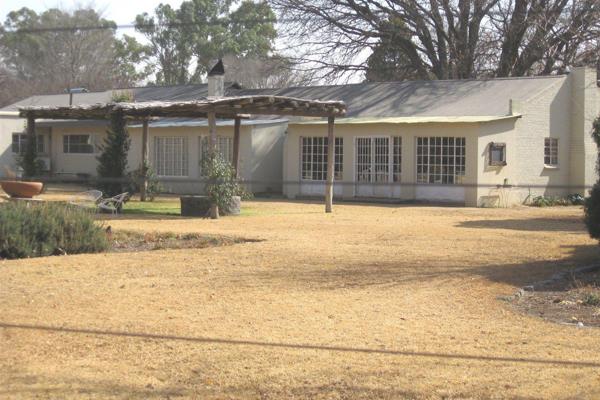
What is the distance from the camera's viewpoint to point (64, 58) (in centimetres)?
6556

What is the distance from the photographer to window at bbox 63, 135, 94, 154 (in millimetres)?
36688

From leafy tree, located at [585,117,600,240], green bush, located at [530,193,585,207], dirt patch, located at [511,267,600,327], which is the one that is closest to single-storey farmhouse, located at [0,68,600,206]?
green bush, located at [530,193,585,207]

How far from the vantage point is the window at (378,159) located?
2712 cm

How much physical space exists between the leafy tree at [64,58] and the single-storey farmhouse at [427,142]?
3175cm

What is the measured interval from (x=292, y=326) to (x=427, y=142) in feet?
62.9

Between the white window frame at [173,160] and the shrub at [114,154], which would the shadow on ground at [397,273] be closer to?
the shrub at [114,154]

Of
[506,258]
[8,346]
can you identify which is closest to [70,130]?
[506,258]

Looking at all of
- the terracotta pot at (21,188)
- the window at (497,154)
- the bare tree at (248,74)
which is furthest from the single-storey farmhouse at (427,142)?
the bare tree at (248,74)

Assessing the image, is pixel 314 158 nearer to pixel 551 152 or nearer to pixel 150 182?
pixel 150 182

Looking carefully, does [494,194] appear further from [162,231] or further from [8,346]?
[8,346]

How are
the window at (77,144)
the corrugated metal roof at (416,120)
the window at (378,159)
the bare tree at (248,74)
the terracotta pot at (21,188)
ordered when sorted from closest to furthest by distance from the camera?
the terracotta pot at (21,188), the corrugated metal roof at (416,120), the window at (378,159), the window at (77,144), the bare tree at (248,74)

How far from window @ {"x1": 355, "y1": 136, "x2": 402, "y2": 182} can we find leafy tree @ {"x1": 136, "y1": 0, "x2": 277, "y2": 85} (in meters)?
37.8

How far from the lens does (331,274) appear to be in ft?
36.7

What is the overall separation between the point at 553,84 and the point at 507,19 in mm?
8282
